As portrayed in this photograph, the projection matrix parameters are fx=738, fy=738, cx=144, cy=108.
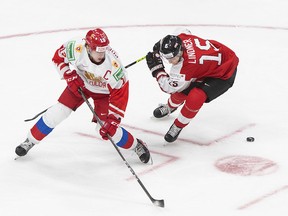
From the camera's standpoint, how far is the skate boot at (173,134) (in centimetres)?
516

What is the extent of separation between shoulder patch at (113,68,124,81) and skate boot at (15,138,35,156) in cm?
73

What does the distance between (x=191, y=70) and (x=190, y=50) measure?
0.47 ft

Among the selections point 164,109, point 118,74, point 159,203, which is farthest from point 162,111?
point 159,203

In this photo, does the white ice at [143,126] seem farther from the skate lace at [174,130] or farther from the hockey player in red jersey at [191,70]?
the hockey player in red jersey at [191,70]

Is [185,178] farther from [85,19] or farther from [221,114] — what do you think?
[85,19]

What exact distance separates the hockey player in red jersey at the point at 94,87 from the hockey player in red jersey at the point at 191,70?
0.42 m

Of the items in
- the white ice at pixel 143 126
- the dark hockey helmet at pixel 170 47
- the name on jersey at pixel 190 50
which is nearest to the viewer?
the white ice at pixel 143 126

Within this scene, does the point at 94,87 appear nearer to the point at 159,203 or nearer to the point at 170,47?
the point at 170,47

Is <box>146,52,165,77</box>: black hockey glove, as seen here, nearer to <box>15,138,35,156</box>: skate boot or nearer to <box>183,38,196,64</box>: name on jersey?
<box>183,38,196,64</box>: name on jersey

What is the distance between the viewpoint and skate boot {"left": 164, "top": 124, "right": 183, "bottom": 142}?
5.16 m

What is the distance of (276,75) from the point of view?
6.71 metres

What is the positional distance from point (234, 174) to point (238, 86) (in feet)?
6.19

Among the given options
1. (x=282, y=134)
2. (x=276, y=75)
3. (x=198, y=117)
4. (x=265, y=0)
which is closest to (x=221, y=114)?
(x=198, y=117)

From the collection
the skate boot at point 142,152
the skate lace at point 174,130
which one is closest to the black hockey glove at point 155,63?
the skate lace at point 174,130
